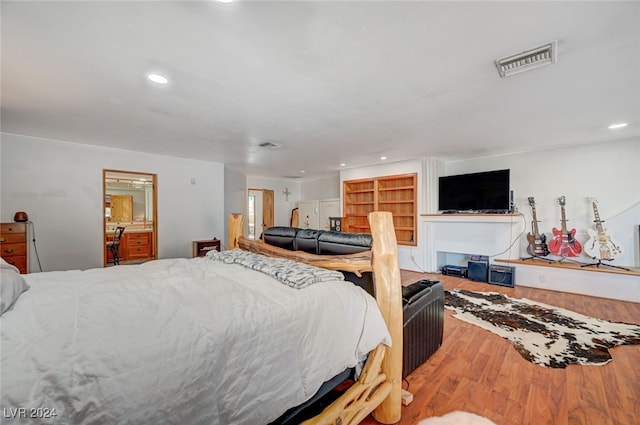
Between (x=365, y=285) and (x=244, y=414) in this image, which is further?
(x=365, y=285)

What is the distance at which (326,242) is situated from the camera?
7.08 ft

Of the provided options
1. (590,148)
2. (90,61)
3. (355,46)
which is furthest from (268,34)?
(590,148)

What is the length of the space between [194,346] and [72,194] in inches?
184

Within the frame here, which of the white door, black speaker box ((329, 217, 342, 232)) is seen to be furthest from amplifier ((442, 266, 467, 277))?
the white door

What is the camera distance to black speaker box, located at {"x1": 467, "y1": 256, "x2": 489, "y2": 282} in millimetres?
4770

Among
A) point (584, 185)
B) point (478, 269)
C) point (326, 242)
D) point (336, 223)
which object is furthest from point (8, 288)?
point (584, 185)

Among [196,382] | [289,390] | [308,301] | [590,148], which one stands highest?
[590,148]

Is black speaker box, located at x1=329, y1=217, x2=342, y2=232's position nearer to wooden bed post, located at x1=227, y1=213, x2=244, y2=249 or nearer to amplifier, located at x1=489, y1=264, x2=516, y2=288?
amplifier, located at x1=489, y1=264, x2=516, y2=288

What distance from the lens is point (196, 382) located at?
0.95m

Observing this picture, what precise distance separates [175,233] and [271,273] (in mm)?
4181

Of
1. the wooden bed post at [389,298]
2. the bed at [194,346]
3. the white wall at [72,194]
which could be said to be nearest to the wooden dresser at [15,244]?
the white wall at [72,194]

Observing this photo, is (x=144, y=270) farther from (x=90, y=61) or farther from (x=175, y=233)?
(x=175, y=233)

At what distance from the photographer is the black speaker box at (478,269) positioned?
4.77 meters

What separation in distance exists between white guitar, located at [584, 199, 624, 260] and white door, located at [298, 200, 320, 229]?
5.74 meters
